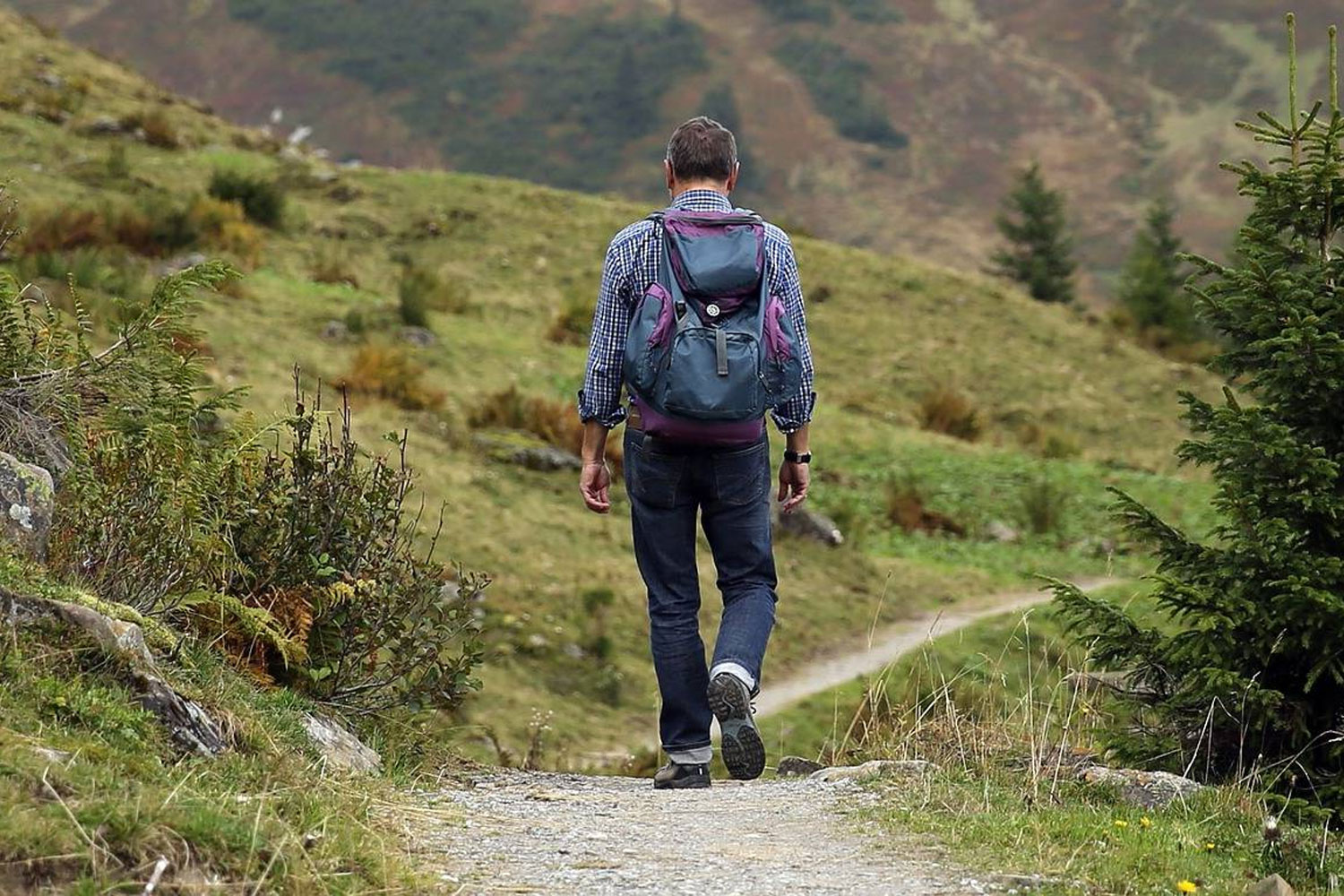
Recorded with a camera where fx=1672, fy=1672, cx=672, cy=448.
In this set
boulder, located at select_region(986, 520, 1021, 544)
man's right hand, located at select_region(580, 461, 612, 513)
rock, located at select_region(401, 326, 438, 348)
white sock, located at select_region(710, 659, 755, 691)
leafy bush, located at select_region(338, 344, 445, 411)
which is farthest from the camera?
rock, located at select_region(401, 326, 438, 348)

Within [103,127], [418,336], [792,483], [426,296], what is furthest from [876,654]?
[103,127]

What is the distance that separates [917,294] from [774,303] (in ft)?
83.5

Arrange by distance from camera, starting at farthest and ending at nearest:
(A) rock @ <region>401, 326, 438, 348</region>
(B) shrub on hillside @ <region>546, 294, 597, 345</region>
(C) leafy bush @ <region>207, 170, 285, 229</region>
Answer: (C) leafy bush @ <region>207, 170, 285, 229</region> → (B) shrub on hillside @ <region>546, 294, 597, 345</region> → (A) rock @ <region>401, 326, 438, 348</region>

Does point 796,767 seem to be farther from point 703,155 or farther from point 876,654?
point 876,654

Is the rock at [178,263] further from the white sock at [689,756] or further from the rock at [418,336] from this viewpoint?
the white sock at [689,756]

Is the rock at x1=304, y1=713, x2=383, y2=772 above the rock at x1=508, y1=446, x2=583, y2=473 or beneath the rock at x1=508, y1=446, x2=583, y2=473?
above

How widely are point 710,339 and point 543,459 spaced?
1058 centimetres

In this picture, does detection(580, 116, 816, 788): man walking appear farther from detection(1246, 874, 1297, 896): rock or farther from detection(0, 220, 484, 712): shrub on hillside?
detection(1246, 874, 1297, 896): rock

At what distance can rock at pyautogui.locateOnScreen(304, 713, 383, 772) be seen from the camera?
4891mm

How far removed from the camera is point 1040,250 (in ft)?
132

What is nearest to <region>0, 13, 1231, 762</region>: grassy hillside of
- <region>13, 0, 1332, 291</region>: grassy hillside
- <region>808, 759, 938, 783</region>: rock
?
<region>808, 759, 938, 783</region>: rock

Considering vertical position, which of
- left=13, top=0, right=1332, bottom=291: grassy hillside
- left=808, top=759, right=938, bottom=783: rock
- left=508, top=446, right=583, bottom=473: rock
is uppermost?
left=13, top=0, right=1332, bottom=291: grassy hillside

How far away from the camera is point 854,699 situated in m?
11.7

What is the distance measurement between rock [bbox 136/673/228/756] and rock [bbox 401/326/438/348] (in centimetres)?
1414
